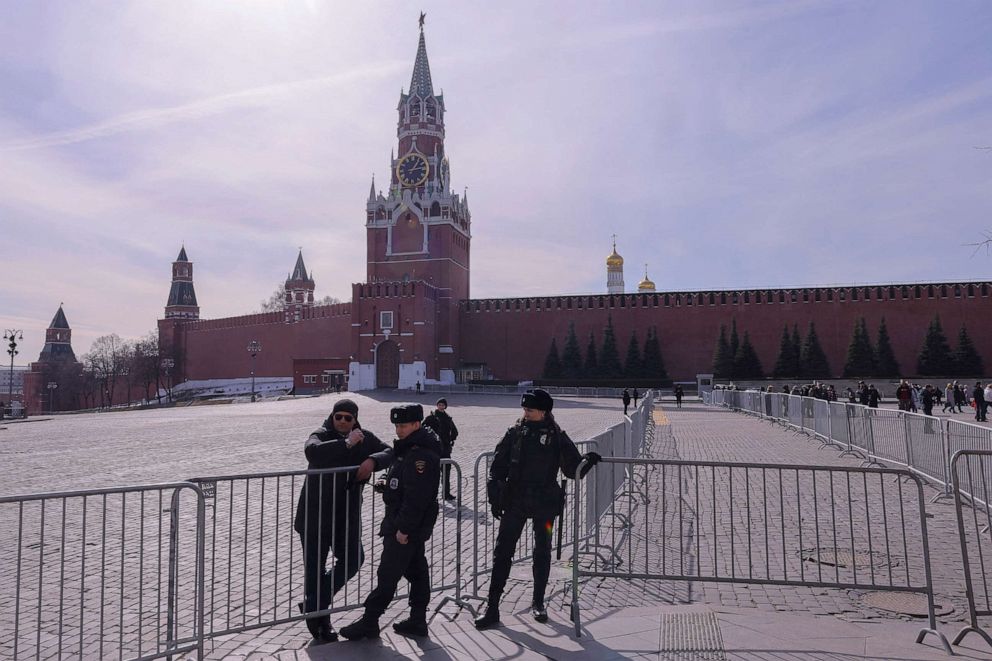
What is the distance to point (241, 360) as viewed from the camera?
63281 millimetres

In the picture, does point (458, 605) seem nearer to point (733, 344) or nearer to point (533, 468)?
point (533, 468)

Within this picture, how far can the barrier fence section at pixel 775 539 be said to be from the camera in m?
4.51

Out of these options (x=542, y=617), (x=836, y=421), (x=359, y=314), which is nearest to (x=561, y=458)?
(x=542, y=617)

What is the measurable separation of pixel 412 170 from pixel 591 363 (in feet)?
73.0

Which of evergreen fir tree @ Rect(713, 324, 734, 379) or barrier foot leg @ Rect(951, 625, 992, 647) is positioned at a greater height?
evergreen fir tree @ Rect(713, 324, 734, 379)

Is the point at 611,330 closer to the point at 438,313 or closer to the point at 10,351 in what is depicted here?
the point at 438,313

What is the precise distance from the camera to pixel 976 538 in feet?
21.1

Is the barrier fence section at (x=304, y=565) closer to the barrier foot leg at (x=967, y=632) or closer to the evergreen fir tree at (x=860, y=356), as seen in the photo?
the barrier foot leg at (x=967, y=632)

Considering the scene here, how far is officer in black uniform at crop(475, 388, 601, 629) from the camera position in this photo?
4398 millimetres

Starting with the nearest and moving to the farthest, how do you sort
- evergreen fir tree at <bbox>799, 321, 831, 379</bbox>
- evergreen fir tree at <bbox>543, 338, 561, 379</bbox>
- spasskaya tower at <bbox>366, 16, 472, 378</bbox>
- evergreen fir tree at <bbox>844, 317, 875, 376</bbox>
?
evergreen fir tree at <bbox>844, 317, 875, 376</bbox>
evergreen fir tree at <bbox>799, 321, 831, 379</bbox>
evergreen fir tree at <bbox>543, 338, 561, 379</bbox>
spasskaya tower at <bbox>366, 16, 472, 378</bbox>

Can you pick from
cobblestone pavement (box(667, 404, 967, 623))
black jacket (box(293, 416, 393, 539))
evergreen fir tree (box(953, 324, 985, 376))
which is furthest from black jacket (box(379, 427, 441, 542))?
evergreen fir tree (box(953, 324, 985, 376))

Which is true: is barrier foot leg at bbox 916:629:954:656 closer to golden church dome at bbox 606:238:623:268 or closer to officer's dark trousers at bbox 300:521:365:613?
officer's dark trousers at bbox 300:521:365:613

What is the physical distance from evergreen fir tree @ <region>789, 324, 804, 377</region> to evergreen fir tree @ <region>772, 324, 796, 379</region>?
4.7 inches

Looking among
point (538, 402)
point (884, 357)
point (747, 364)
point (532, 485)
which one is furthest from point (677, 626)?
point (884, 357)
